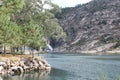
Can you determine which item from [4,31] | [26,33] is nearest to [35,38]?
[26,33]

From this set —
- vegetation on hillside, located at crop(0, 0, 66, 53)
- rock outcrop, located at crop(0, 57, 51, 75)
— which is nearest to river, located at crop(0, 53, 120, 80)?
rock outcrop, located at crop(0, 57, 51, 75)

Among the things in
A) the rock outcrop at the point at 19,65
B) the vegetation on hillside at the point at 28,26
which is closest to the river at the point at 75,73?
the rock outcrop at the point at 19,65

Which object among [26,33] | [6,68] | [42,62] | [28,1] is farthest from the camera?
[28,1]

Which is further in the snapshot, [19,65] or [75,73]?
[19,65]

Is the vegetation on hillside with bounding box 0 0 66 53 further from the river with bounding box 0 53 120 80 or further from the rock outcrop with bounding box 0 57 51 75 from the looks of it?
the river with bounding box 0 53 120 80

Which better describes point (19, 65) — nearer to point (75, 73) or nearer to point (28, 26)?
point (75, 73)

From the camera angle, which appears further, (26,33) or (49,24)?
(49,24)

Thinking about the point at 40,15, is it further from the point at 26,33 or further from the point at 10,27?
the point at 10,27

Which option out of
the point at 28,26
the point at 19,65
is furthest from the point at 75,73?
the point at 28,26

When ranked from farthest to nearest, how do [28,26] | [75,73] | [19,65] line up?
[28,26] < [19,65] < [75,73]

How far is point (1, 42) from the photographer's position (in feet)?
261

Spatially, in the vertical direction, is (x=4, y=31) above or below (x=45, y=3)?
below

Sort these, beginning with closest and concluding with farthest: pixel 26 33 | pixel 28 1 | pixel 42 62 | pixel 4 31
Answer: pixel 4 31 → pixel 42 62 → pixel 26 33 → pixel 28 1

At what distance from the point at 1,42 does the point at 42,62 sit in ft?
44.6
